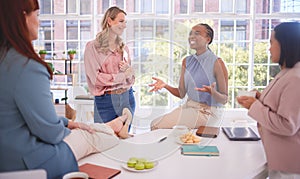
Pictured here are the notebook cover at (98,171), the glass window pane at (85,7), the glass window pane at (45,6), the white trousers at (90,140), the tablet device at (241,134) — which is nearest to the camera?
the notebook cover at (98,171)

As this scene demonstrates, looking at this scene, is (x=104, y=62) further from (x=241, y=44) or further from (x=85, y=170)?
(x=241, y=44)

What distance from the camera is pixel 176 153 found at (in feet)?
5.35

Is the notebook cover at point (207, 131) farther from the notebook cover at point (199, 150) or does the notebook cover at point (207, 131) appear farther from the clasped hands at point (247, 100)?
the clasped hands at point (247, 100)

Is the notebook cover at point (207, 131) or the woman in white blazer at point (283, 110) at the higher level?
the woman in white blazer at point (283, 110)

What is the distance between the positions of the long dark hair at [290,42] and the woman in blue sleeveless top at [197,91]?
0.72 m

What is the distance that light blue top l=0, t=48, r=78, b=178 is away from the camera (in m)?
1.07

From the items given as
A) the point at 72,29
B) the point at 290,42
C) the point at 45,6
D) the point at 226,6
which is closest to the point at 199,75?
the point at 290,42

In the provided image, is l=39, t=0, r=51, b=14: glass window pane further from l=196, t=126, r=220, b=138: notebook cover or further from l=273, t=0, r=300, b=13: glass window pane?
l=196, t=126, r=220, b=138: notebook cover

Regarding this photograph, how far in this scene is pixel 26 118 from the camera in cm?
109

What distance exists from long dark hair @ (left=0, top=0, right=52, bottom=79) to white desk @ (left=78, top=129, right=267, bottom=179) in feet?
2.01

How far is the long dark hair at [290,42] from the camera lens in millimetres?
1477

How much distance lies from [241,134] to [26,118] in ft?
4.56

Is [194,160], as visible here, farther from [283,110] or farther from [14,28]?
[14,28]

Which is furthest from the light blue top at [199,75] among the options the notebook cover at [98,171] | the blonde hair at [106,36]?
the notebook cover at [98,171]
